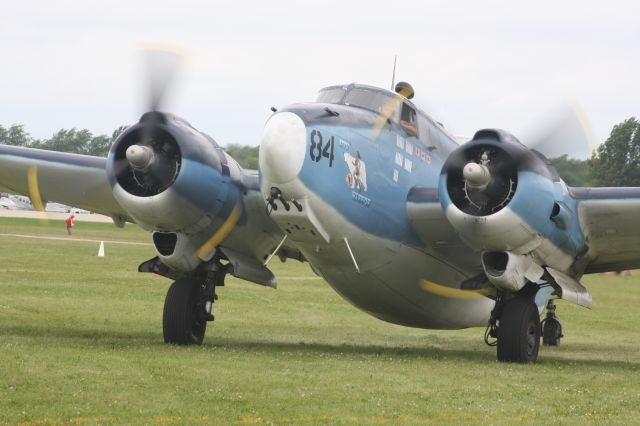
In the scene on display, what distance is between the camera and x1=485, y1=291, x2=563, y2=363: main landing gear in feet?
53.7

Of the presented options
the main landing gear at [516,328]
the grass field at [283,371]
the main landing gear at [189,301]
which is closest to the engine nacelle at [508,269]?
the main landing gear at [516,328]

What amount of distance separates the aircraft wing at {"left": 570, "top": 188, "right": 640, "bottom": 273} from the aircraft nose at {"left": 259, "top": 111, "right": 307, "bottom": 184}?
4522mm

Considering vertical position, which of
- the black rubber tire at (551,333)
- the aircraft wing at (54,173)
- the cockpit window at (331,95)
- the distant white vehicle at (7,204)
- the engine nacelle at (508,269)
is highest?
the cockpit window at (331,95)

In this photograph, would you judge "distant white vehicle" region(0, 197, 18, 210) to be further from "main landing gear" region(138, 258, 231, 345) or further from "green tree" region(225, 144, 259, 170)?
"main landing gear" region(138, 258, 231, 345)

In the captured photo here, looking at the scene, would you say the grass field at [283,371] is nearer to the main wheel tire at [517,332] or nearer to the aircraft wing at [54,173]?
the main wheel tire at [517,332]

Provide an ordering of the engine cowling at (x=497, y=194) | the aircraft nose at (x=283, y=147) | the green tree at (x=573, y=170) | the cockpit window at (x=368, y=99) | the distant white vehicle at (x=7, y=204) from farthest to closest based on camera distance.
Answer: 1. the distant white vehicle at (x=7, y=204)
2. the green tree at (x=573, y=170)
3. the cockpit window at (x=368, y=99)
4. the engine cowling at (x=497, y=194)
5. the aircraft nose at (x=283, y=147)

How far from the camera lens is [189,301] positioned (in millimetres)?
17641

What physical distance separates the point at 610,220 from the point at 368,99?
4.06 meters

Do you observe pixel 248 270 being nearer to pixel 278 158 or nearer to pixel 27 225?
pixel 278 158

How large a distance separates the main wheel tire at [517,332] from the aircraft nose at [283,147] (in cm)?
400

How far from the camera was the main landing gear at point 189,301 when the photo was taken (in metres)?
17.5

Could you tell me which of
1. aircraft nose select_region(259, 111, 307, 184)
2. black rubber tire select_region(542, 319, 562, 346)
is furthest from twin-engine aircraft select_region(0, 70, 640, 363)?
black rubber tire select_region(542, 319, 562, 346)

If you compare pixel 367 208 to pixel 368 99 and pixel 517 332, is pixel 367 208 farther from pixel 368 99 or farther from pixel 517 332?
pixel 517 332

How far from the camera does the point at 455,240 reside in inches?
688
